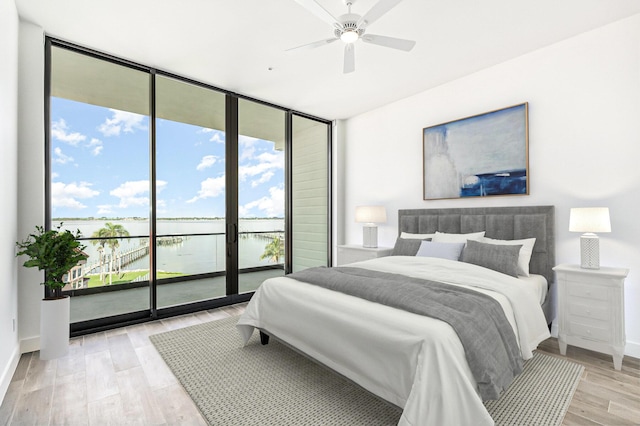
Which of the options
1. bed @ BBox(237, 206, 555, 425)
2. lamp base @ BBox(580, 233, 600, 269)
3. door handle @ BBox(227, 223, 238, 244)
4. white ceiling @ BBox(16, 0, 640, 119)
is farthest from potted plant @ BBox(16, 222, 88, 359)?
lamp base @ BBox(580, 233, 600, 269)

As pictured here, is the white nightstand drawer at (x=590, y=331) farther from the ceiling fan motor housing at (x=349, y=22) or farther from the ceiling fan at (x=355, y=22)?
the ceiling fan motor housing at (x=349, y=22)

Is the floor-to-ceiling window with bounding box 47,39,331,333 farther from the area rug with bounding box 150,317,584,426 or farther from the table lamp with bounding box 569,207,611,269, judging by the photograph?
the table lamp with bounding box 569,207,611,269

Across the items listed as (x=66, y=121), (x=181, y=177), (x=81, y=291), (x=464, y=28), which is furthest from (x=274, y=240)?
(x=464, y=28)

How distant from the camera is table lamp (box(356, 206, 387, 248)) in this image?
15.0 ft

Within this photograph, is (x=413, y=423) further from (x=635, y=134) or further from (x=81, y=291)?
(x=81, y=291)

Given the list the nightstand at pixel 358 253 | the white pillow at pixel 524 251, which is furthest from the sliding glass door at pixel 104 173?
the white pillow at pixel 524 251

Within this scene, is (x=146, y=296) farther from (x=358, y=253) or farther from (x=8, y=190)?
(x=358, y=253)

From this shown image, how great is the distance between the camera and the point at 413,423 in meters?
1.43

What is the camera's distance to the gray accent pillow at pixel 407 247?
12.2ft

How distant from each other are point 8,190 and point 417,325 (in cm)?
309

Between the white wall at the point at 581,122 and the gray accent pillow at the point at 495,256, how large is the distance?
644 mm

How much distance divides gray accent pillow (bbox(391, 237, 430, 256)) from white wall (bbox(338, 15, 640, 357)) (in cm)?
70

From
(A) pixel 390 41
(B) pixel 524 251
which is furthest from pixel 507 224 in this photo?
(A) pixel 390 41

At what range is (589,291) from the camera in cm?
254
